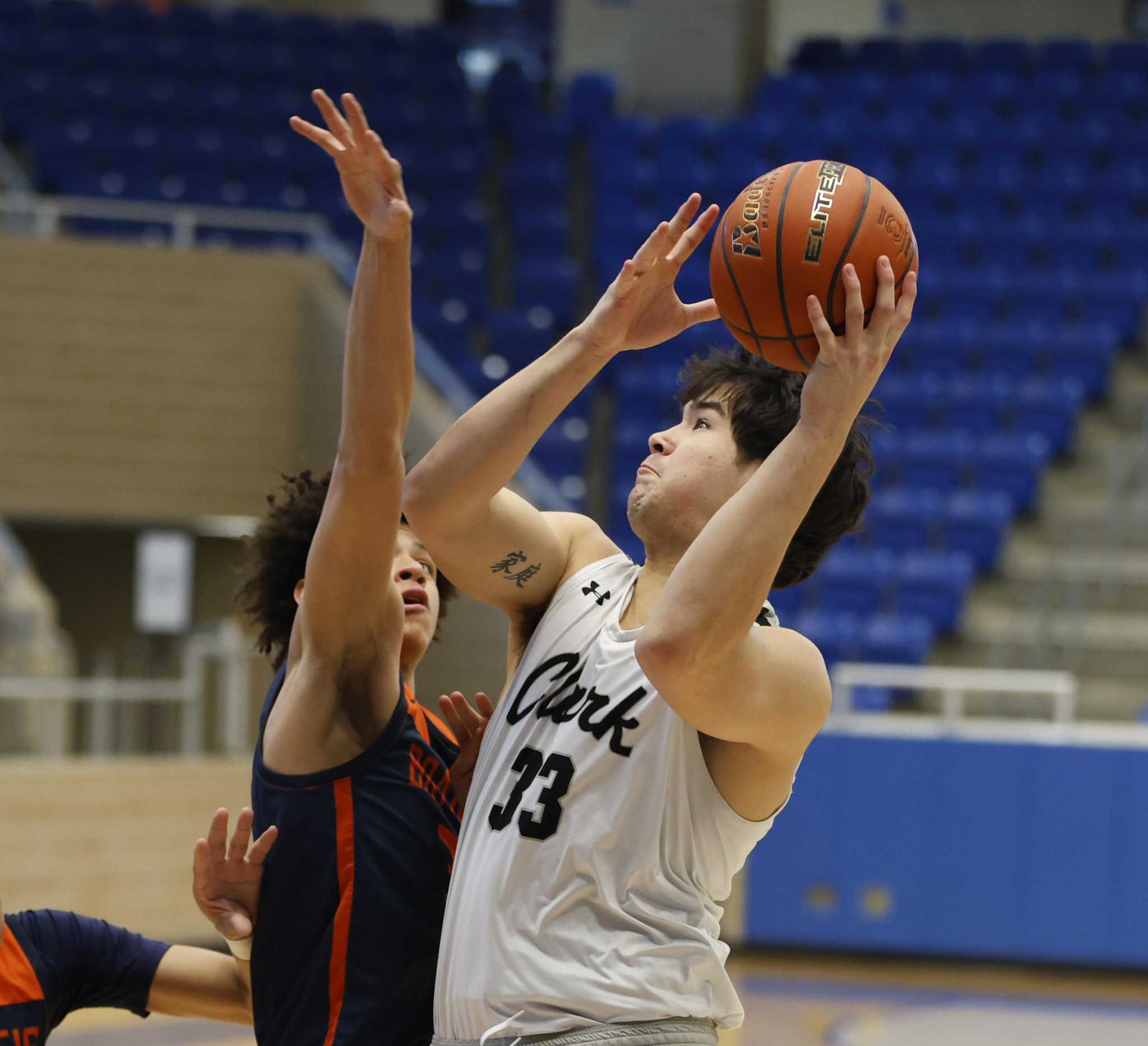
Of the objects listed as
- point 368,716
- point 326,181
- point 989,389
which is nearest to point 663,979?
point 368,716

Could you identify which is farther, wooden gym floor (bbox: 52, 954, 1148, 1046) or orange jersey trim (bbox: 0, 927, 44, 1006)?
wooden gym floor (bbox: 52, 954, 1148, 1046)

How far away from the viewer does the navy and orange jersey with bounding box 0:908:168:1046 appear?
8.03 ft

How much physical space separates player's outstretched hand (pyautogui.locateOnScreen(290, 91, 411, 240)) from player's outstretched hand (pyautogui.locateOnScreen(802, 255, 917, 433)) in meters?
0.53

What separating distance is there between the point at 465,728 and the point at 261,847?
0.41 meters

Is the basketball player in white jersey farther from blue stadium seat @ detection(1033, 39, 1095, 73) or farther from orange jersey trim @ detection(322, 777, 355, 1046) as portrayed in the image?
blue stadium seat @ detection(1033, 39, 1095, 73)

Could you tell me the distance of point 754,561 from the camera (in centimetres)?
184

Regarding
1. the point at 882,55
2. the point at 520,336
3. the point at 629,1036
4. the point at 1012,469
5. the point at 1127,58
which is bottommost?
the point at 629,1036

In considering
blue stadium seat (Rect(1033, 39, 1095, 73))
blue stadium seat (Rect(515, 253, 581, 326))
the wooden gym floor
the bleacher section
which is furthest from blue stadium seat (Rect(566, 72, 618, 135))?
the wooden gym floor

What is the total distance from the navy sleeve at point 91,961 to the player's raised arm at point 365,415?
0.68m

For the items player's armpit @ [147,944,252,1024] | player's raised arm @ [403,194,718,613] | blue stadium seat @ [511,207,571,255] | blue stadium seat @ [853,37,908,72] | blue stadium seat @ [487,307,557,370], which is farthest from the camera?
blue stadium seat @ [853,37,908,72]

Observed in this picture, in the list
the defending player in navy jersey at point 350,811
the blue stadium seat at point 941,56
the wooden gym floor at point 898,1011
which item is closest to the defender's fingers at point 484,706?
the defending player in navy jersey at point 350,811

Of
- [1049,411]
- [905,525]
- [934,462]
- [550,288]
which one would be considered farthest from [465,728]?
[550,288]

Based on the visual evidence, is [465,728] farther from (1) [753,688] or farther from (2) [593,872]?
(1) [753,688]

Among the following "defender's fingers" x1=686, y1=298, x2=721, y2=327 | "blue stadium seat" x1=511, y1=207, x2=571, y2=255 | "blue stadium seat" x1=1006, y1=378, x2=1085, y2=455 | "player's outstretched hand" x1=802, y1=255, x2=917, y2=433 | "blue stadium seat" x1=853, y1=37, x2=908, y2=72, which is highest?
"blue stadium seat" x1=853, y1=37, x2=908, y2=72
